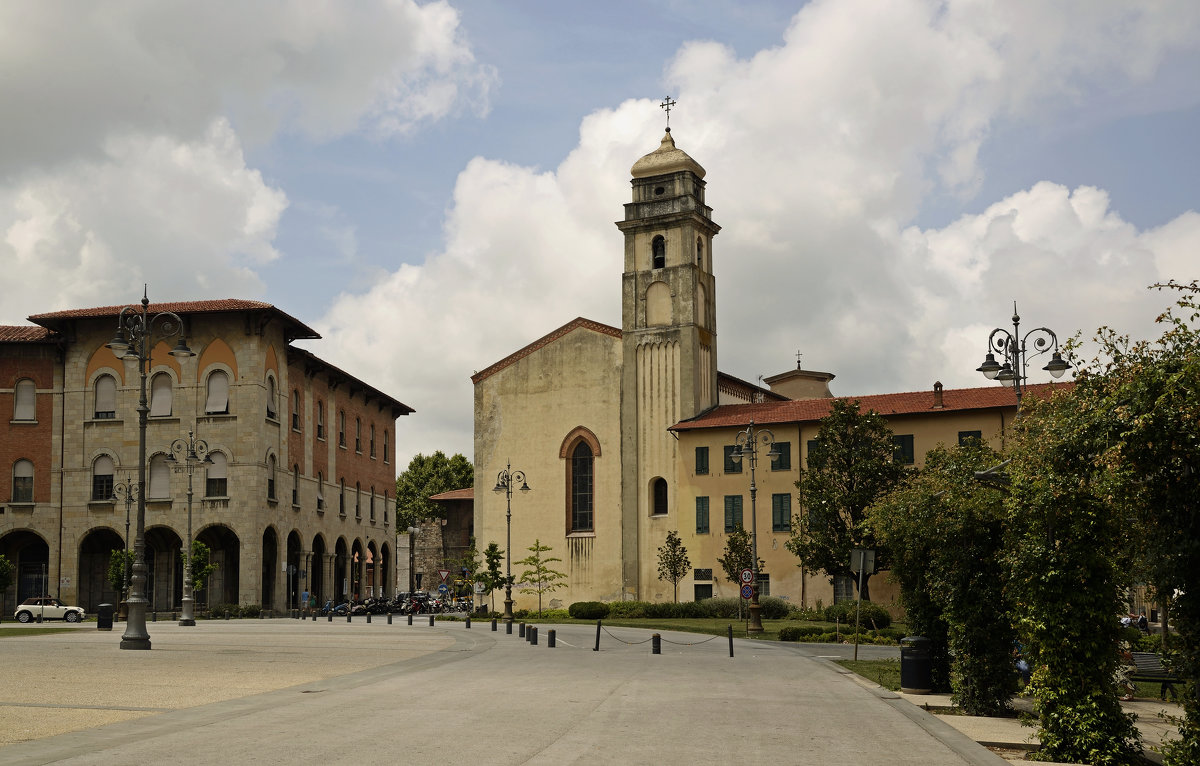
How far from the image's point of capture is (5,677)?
1967 cm

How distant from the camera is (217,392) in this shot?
63656 mm

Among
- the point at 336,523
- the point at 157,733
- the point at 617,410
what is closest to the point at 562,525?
the point at 617,410

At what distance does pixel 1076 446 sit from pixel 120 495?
60.4 m

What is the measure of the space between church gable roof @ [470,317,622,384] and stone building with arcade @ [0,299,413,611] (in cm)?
1133

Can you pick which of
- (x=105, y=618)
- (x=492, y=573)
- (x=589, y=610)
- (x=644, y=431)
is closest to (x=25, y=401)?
(x=105, y=618)

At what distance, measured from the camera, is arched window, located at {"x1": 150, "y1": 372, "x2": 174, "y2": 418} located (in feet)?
210

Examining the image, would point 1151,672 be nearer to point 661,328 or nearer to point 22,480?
point 661,328

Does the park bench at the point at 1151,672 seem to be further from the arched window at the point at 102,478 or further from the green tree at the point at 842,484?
the arched window at the point at 102,478

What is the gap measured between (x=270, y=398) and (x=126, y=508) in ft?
31.4

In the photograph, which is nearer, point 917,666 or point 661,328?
point 917,666

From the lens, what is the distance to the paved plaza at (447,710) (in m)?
11.6

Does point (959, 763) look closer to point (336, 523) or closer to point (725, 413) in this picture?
point (725, 413)

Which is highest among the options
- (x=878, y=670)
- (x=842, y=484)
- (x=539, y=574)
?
(x=842, y=484)

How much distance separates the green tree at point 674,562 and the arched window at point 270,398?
24.0 metres
